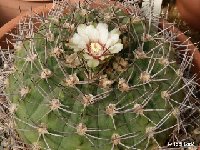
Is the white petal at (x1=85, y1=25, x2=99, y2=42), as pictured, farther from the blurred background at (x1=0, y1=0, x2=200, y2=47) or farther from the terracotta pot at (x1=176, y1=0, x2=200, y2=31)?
the terracotta pot at (x1=176, y1=0, x2=200, y2=31)

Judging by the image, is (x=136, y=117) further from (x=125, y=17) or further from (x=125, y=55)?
(x=125, y=17)

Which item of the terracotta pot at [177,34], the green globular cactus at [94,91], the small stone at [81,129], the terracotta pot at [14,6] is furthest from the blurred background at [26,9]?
the small stone at [81,129]

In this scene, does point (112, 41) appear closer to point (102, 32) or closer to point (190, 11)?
point (102, 32)

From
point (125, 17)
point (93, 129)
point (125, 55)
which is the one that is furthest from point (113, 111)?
point (125, 17)

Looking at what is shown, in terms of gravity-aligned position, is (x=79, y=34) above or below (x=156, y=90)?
above

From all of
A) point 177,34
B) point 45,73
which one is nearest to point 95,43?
point 45,73

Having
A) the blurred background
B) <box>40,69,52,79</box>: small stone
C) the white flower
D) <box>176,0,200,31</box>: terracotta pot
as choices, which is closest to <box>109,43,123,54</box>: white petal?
the white flower

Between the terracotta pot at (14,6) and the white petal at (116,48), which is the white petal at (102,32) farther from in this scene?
the terracotta pot at (14,6)
